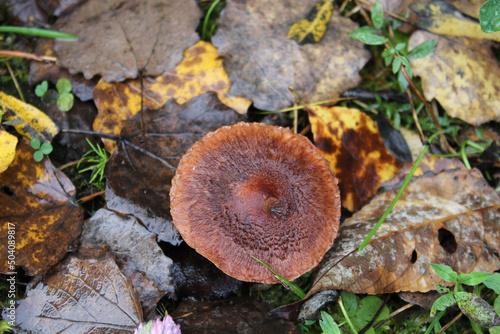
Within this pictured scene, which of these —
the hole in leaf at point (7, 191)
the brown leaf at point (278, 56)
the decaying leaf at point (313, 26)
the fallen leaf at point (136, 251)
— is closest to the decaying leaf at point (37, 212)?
the hole in leaf at point (7, 191)

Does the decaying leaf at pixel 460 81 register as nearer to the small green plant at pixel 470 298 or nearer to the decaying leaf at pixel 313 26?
the decaying leaf at pixel 313 26

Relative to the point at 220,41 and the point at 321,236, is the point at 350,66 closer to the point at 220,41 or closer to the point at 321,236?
the point at 220,41

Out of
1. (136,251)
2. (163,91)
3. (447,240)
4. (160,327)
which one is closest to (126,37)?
(163,91)

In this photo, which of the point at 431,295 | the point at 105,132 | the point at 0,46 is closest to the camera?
the point at 431,295

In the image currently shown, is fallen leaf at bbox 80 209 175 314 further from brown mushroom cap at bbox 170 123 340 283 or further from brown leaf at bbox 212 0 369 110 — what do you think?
brown leaf at bbox 212 0 369 110

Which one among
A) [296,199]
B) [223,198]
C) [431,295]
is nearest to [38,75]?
[223,198]

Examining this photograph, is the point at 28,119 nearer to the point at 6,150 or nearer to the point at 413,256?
the point at 6,150
